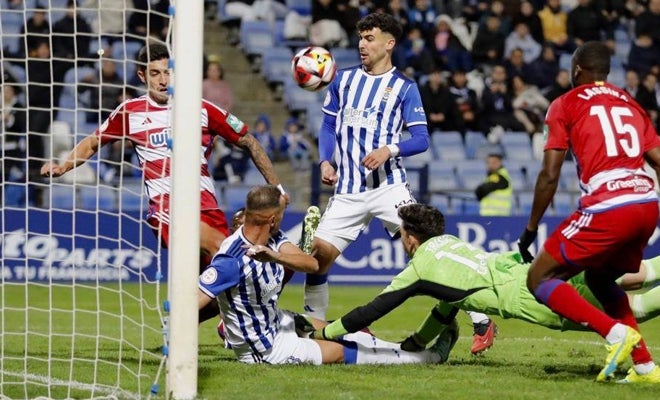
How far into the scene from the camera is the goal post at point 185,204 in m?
6.36

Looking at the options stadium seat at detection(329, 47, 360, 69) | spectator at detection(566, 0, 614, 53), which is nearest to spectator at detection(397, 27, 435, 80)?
stadium seat at detection(329, 47, 360, 69)

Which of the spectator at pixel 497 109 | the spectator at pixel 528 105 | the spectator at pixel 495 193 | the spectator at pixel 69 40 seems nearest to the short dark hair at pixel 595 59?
the spectator at pixel 495 193

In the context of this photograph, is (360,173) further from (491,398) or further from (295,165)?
(295,165)

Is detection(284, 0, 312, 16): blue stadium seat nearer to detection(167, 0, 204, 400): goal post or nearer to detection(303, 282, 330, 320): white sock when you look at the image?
detection(303, 282, 330, 320): white sock

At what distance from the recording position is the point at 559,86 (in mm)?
21609

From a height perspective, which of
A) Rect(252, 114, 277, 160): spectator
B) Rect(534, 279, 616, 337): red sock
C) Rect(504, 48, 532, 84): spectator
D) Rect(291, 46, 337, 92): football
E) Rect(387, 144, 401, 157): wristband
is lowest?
Rect(534, 279, 616, 337): red sock

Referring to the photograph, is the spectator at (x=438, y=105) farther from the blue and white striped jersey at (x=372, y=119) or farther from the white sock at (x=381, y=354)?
the white sock at (x=381, y=354)

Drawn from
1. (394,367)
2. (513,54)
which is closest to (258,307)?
(394,367)

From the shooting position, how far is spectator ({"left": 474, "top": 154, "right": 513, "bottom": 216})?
18.0m

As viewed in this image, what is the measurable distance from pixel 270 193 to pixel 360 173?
200 cm

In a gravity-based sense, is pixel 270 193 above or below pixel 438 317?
above

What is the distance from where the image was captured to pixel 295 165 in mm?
19703

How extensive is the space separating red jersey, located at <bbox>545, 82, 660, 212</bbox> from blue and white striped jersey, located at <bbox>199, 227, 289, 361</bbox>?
1.97 meters

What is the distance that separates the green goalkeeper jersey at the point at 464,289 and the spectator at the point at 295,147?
39.8ft
